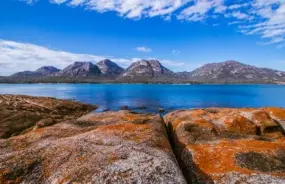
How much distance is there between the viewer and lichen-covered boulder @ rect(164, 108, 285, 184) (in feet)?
69.4

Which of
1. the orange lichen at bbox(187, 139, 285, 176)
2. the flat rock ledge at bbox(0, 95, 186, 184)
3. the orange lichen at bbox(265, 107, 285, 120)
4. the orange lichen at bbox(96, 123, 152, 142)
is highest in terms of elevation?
Answer: the orange lichen at bbox(265, 107, 285, 120)

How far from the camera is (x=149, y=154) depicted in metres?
21.5

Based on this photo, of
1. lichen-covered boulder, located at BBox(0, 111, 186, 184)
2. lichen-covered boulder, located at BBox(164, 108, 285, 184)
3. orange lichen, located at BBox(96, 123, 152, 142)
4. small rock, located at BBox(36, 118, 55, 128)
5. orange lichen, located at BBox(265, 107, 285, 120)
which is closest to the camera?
lichen-covered boulder, located at BBox(0, 111, 186, 184)

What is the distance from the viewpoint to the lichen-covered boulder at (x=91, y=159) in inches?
695

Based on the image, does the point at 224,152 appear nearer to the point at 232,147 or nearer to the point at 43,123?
the point at 232,147

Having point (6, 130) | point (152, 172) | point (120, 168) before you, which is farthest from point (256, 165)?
point (6, 130)

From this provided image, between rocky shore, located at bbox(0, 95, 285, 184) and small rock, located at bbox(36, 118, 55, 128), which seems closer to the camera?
rocky shore, located at bbox(0, 95, 285, 184)

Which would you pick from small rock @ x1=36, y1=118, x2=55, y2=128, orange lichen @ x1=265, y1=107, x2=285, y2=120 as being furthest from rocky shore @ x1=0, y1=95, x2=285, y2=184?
small rock @ x1=36, y1=118, x2=55, y2=128

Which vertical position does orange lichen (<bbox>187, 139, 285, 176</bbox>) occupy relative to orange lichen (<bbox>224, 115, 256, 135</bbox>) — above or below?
below

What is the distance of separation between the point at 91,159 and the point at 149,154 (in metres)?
6.09

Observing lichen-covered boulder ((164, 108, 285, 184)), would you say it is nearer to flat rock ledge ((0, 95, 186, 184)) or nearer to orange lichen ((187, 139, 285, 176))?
orange lichen ((187, 139, 285, 176))

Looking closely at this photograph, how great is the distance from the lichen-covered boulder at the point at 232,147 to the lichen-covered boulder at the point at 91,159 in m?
4.08

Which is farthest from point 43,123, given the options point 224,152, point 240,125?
point 240,125

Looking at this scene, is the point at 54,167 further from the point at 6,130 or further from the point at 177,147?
the point at 6,130
